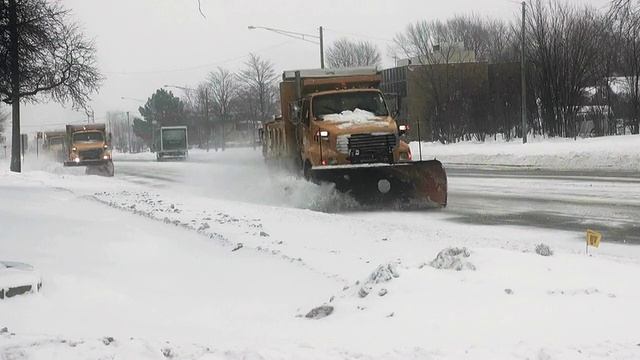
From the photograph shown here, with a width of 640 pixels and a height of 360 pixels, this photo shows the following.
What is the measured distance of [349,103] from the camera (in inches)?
582

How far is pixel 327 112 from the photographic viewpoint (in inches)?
576

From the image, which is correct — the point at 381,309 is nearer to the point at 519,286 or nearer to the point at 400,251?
the point at 519,286

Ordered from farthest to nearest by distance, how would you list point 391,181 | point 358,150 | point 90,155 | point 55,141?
point 55,141, point 90,155, point 358,150, point 391,181

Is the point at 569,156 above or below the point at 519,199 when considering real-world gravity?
above

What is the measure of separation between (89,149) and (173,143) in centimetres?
2458

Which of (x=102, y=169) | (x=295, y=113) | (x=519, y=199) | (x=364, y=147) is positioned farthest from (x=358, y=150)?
(x=102, y=169)

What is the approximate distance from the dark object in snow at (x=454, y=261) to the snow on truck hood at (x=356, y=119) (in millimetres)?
7897

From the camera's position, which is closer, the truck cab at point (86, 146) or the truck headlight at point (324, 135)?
the truck headlight at point (324, 135)

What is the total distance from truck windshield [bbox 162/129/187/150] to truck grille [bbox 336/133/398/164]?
1820 inches

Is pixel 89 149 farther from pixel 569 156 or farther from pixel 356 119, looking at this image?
pixel 356 119

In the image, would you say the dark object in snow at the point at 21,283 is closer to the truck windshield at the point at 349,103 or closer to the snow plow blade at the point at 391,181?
the snow plow blade at the point at 391,181

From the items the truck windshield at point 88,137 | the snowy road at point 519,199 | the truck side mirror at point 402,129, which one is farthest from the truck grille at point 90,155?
the truck side mirror at point 402,129

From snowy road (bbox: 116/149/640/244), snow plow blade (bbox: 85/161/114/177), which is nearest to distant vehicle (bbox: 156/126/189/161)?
snow plow blade (bbox: 85/161/114/177)

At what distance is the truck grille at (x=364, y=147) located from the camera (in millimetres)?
13656
